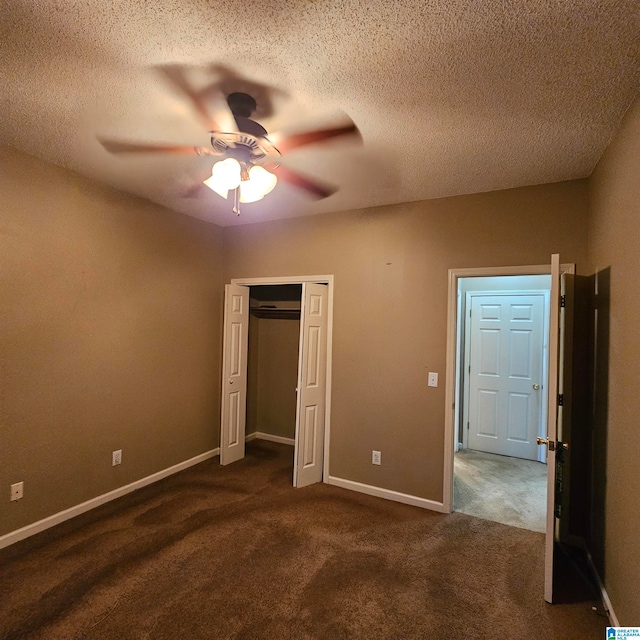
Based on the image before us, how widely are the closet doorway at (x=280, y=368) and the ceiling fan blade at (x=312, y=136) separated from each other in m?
1.46

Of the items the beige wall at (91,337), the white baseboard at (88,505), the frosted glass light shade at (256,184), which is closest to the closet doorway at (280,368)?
the beige wall at (91,337)

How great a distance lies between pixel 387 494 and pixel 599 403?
72.9 inches

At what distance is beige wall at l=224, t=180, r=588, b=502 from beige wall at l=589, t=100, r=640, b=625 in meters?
0.52

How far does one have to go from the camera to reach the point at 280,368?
15.8 ft

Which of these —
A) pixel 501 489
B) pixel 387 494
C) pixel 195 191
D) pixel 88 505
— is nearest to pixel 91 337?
pixel 88 505

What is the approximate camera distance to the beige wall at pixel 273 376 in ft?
15.6

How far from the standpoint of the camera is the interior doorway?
4.33 m

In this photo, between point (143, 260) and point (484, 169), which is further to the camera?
point (143, 260)

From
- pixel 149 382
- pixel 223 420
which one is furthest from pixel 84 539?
pixel 223 420

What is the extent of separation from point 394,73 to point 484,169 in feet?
4.13

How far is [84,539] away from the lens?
A: 2.52m

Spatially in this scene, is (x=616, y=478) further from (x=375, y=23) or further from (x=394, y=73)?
(x=375, y=23)

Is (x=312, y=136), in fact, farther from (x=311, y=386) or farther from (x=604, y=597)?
(x=604, y=597)

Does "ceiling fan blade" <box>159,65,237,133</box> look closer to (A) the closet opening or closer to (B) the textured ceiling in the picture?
(B) the textured ceiling
